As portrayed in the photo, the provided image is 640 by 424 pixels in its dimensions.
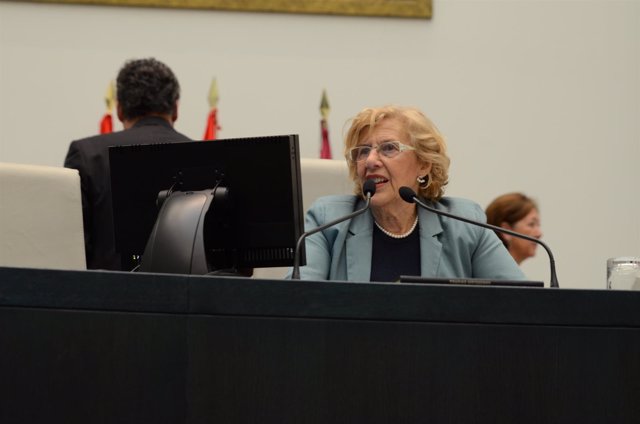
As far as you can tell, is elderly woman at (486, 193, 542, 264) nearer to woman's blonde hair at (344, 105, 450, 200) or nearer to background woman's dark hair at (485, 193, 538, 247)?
background woman's dark hair at (485, 193, 538, 247)

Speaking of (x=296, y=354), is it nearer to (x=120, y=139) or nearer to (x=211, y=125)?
(x=120, y=139)

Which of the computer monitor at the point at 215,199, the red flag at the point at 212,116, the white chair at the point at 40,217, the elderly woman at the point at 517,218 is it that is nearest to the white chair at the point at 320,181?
the white chair at the point at 40,217

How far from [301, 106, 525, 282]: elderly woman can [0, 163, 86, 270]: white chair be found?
0.95 meters

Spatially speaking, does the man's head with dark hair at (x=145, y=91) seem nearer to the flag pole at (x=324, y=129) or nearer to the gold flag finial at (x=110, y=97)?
the gold flag finial at (x=110, y=97)

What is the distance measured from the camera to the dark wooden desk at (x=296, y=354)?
1.83 meters

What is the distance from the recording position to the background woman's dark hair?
5.22 metres

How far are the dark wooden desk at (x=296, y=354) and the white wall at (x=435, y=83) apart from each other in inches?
142

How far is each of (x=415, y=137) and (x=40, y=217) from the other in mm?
1366

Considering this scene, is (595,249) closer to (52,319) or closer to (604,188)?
(604,188)

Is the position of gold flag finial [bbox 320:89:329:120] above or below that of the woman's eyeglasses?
above

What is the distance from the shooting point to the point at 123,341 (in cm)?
185

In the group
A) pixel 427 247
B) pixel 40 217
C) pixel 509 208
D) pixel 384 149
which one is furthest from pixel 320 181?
pixel 509 208

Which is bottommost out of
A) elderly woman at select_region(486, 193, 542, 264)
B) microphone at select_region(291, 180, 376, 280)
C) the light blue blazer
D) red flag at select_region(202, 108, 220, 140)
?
elderly woman at select_region(486, 193, 542, 264)

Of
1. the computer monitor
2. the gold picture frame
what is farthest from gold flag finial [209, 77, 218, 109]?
the computer monitor
